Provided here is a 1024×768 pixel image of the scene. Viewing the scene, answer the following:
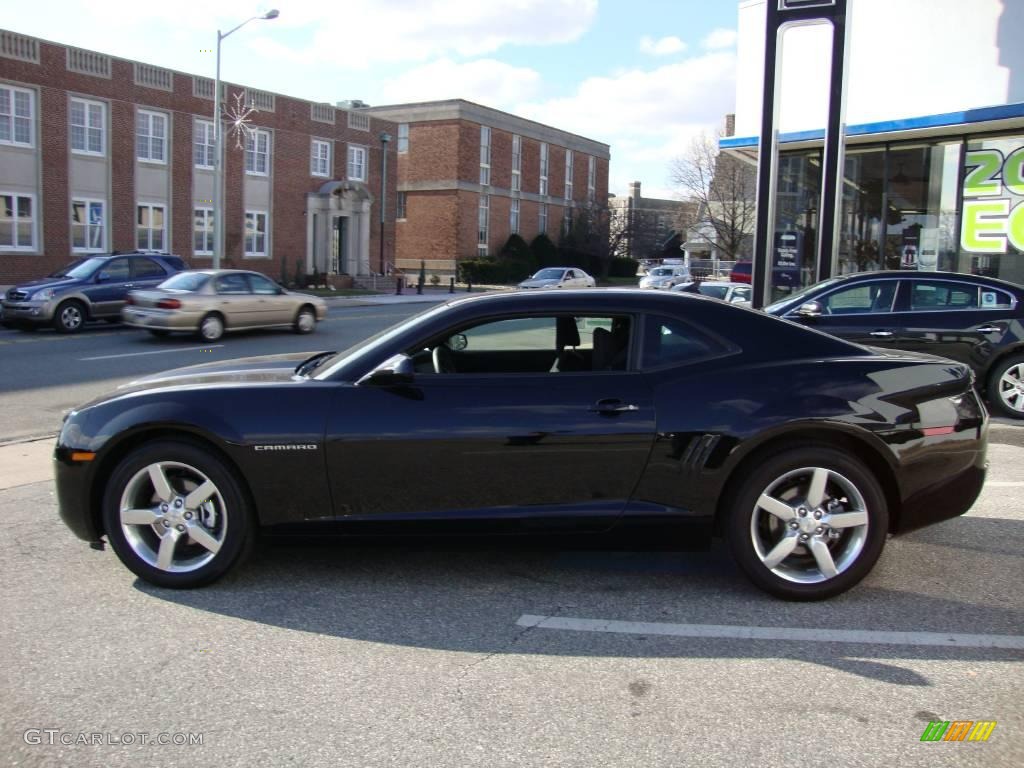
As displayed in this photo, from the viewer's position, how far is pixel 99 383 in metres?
12.2

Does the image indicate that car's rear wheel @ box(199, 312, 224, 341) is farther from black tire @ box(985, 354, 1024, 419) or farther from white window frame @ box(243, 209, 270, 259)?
white window frame @ box(243, 209, 270, 259)

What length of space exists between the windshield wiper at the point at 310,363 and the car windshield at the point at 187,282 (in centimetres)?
1336

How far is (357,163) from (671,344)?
43384 millimetres

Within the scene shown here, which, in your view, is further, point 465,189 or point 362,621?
point 465,189

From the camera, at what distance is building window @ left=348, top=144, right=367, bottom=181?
4506 cm

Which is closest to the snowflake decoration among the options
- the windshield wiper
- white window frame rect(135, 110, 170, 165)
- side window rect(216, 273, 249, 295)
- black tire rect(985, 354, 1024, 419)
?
white window frame rect(135, 110, 170, 165)

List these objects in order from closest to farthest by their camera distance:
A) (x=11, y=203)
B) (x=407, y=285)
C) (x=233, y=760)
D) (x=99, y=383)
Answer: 1. (x=233, y=760)
2. (x=99, y=383)
3. (x=11, y=203)
4. (x=407, y=285)

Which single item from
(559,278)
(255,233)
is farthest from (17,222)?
(559,278)

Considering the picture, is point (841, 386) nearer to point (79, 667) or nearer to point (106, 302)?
point (79, 667)

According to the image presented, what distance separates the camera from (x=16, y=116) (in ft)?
98.2

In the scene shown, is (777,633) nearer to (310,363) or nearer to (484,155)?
(310,363)

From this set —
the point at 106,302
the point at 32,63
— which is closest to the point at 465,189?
the point at 32,63

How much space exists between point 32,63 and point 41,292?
51.9 ft

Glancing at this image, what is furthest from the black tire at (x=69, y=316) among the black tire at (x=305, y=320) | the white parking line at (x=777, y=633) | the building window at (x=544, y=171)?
the building window at (x=544, y=171)
